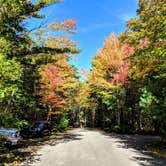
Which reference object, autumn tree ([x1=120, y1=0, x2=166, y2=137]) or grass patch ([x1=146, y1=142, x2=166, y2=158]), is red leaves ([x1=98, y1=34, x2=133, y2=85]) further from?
grass patch ([x1=146, y1=142, x2=166, y2=158])

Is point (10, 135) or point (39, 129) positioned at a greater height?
point (39, 129)

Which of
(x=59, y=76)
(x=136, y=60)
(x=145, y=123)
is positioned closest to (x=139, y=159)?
(x=136, y=60)

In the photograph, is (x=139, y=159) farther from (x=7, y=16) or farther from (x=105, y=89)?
(x=105, y=89)

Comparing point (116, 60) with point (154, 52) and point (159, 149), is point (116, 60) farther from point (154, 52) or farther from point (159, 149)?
point (154, 52)

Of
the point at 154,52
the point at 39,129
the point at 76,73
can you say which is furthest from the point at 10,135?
the point at 76,73

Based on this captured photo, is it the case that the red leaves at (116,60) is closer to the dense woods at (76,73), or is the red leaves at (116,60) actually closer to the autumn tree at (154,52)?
the dense woods at (76,73)

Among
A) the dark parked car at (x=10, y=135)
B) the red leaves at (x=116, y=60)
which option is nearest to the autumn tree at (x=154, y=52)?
the dark parked car at (x=10, y=135)

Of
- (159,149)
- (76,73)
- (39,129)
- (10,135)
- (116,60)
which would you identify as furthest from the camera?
(76,73)

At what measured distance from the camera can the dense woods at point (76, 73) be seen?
10734 millimetres

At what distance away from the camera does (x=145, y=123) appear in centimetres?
3944

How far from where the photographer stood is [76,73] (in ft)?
132

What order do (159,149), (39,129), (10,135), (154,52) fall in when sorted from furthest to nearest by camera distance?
(39,129)
(159,149)
(10,135)
(154,52)

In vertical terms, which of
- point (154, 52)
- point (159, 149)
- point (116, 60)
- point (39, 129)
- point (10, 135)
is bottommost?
point (159, 149)

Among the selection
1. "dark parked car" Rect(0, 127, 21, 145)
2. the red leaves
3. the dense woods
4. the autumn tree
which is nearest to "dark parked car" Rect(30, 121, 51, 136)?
the dense woods
